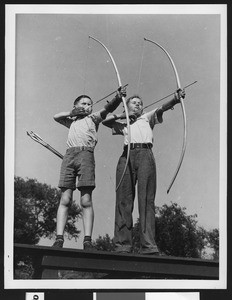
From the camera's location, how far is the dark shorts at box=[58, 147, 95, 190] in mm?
2521

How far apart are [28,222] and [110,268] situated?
13.9 inches

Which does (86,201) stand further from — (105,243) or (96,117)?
(96,117)

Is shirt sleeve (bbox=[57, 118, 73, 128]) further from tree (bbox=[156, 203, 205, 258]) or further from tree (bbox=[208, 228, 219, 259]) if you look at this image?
tree (bbox=[208, 228, 219, 259])

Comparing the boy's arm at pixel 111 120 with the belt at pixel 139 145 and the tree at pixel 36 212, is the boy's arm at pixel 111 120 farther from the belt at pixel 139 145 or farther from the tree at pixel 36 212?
the tree at pixel 36 212

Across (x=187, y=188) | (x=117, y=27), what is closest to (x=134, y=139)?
(x=187, y=188)

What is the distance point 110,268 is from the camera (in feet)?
8.18

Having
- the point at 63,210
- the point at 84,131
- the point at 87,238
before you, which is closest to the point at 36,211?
the point at 63,210

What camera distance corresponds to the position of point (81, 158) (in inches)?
99.4

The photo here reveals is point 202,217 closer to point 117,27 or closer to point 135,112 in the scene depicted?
point 135,112

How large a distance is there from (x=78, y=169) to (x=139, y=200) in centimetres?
26

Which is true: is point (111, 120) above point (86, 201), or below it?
above

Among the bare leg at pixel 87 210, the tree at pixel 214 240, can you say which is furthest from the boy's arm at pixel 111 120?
→ the tree at pixel 214 240

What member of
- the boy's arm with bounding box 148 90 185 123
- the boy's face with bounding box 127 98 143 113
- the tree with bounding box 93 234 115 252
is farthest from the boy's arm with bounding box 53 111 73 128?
the tree with bounding box 93 234 115 252

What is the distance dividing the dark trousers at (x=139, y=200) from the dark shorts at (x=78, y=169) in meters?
0.11
